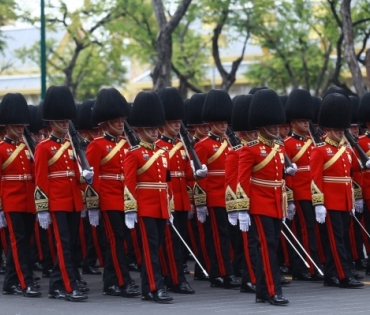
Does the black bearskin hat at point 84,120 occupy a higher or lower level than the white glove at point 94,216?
higher

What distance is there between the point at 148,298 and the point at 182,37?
2123cm

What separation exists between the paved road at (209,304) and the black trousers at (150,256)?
177 millimetres

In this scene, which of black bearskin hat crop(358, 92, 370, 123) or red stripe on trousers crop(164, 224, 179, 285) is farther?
black bearskin hat crop(358, 92, 370, 123)

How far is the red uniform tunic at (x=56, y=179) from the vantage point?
35.8ft

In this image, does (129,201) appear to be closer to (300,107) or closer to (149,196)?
(149,196)

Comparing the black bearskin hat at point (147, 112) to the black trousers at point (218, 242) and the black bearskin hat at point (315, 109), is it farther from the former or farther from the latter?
the black bearskin hat at point (315, 109)

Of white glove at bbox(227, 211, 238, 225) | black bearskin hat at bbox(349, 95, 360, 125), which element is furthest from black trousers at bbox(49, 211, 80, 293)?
black bearskin hat at bbox(349, 95, 360, 125)

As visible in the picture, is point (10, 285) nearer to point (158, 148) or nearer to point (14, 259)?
point (14, 259)

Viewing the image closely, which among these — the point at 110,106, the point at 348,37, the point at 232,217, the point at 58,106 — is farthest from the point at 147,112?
the point at 348,37

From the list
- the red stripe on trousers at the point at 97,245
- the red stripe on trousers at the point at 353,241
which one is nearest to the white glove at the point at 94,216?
the red stripe on trousers at the point at 97,245

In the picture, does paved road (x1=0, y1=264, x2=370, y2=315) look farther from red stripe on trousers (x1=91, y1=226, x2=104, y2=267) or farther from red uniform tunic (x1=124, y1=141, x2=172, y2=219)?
red stripe on trousers (x1=91, y1=226, x2=104, y2=267)

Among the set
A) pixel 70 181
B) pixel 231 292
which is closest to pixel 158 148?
pixel 70 181

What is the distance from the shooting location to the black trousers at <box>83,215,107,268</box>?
1312 cm

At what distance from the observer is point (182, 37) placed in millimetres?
31562
